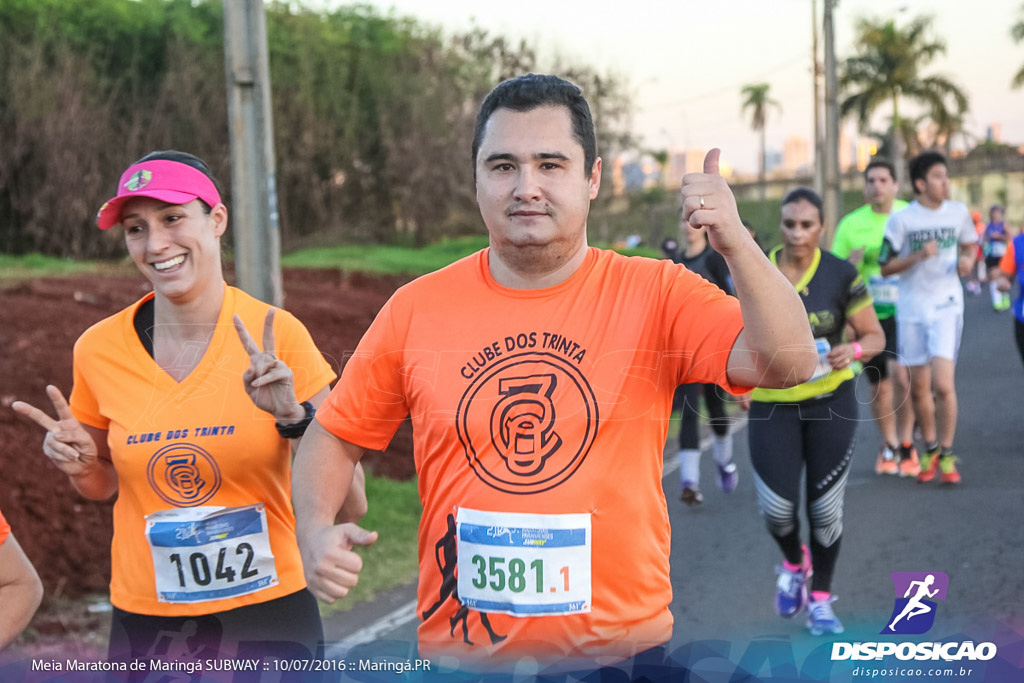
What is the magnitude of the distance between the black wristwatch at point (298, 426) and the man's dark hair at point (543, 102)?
0.92m

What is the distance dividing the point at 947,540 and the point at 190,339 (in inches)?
191

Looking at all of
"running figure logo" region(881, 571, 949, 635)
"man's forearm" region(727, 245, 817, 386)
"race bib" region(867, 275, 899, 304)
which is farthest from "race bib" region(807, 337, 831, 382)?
"race bib" region(867, 275, 899, 304)

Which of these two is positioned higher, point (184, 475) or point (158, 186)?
point (158, 186)

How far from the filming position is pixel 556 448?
2465 millimetres

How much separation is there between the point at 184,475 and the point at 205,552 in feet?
0.76

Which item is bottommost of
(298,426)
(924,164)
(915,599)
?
(915,599)

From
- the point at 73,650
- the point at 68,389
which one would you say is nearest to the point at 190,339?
the point at 73,650

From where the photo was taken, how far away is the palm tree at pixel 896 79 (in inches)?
1981

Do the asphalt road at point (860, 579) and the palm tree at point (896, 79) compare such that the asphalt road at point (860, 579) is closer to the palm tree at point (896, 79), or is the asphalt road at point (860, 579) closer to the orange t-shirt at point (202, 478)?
the orange t-shirt at point (202, 478)

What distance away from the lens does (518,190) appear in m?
2.46

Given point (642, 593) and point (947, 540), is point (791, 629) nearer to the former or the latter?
point (947, 540)

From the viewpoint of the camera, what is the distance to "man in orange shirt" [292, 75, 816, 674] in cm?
246

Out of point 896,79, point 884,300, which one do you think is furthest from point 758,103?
point 884,300

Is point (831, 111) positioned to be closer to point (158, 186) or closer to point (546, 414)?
point (158, 186)
